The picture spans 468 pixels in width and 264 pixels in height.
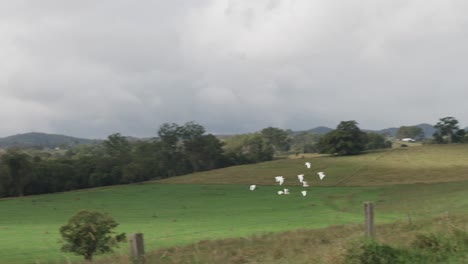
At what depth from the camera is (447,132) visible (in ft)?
380

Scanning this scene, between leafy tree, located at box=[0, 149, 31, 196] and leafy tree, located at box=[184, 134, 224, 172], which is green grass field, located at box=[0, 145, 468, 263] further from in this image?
leafy tree, located at box=[184, 134, 224, 172]

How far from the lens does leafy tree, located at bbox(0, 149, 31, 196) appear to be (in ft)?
257

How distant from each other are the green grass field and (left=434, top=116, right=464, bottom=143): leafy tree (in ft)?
72.4

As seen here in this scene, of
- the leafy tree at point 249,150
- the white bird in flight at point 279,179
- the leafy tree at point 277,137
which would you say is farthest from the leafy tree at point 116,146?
the leafy tree at point 277,137

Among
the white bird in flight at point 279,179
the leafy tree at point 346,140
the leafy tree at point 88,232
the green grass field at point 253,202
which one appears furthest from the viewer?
the leafy tree at point 346,140

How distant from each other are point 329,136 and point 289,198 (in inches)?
1747

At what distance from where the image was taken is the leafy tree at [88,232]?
14.9m

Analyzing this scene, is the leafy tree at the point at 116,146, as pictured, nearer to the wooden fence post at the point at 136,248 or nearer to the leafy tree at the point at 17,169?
the leafy tree at the point at 17,169

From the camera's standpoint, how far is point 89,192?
7531cm

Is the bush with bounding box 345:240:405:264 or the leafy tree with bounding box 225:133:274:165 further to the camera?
the leafy tree with bounding box 225:133:274:165

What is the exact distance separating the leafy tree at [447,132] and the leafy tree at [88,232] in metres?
113

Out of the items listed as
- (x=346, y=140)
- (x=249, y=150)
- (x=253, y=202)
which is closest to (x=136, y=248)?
(x=253, y=202)

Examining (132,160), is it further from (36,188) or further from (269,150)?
(269,150)

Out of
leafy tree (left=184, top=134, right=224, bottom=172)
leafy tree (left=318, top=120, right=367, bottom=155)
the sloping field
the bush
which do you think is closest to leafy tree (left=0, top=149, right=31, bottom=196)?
the sloping field
